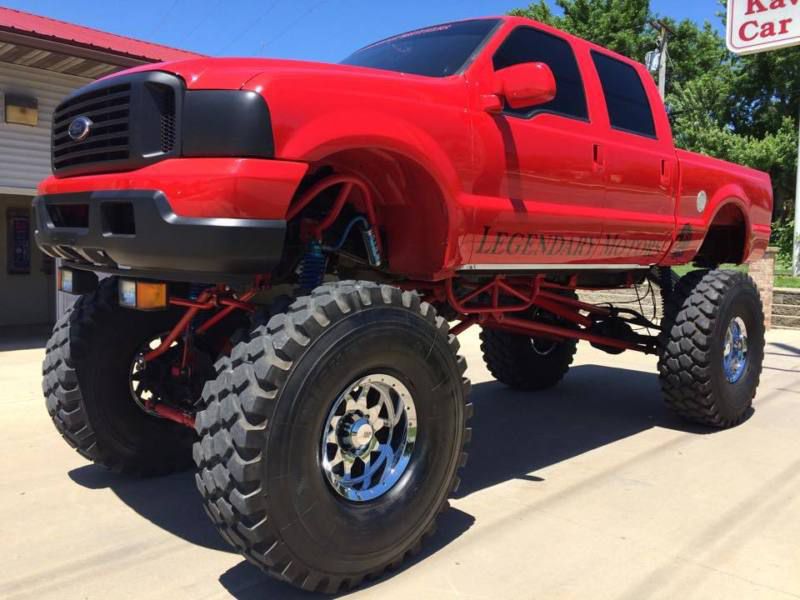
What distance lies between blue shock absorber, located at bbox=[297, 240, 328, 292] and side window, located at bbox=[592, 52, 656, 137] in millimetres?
2302

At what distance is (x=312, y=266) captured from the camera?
10.2 ft

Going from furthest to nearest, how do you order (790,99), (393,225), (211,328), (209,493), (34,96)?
(790,99), (34,96), (211,328), (393,225), (209,493)

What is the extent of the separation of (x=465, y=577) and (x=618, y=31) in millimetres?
36514

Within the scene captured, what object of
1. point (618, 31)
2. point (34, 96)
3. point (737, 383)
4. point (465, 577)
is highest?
point (618, 31)

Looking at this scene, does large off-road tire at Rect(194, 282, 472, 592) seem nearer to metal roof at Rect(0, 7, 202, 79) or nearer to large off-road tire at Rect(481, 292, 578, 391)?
large off-road tire at Rect(481, 292, 578, 391)

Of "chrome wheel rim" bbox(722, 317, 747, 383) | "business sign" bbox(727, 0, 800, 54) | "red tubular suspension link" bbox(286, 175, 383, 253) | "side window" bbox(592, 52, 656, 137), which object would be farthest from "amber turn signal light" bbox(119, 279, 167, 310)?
"business sign" bbox(727, 0, 800, 54)

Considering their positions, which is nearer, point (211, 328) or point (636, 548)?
point (636, 548)

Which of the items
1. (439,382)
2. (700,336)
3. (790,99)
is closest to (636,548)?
(439,382)

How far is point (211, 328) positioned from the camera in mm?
3941

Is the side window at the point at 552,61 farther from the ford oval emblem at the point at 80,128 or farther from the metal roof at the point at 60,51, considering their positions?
the metal roof at the point at 60,51

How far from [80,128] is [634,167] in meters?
3.15

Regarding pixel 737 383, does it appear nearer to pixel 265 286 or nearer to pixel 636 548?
pixel 636 548

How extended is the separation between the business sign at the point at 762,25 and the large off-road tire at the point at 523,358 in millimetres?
7275

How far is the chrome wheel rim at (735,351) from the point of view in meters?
5.41
